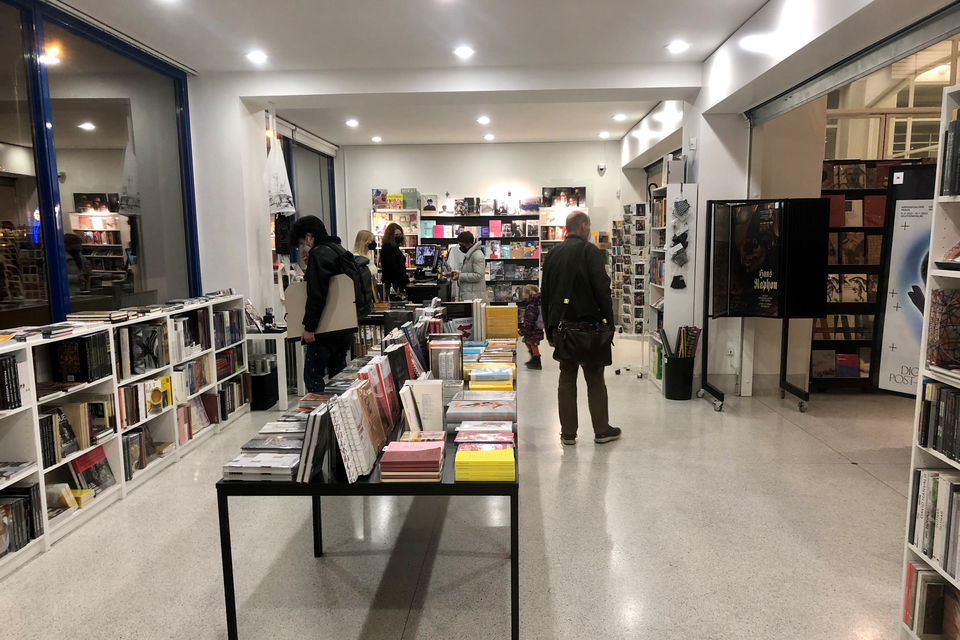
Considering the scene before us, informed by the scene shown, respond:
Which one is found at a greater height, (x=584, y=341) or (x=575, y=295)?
(x=575, y=295)

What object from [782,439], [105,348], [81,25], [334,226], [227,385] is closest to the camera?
[105,348]

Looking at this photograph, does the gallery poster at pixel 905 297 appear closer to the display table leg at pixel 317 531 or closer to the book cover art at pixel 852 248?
the book cover art at pixel 852 248

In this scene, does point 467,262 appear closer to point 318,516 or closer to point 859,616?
point 318,516

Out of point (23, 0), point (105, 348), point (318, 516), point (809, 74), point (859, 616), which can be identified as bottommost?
point (859, 616)

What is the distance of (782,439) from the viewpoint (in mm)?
4543

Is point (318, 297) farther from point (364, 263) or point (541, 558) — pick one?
point (541, 558)

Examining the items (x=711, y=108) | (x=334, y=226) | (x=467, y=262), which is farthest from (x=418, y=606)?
(x=334, y=226)

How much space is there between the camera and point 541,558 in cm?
286

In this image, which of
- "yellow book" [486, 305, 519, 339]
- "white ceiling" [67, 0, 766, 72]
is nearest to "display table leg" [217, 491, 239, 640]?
"yellow book" [486, 305, 519, 339]

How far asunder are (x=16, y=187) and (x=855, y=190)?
692 centimetres

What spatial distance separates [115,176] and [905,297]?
574 cm

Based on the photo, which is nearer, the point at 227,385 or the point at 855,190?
the point at 227,385

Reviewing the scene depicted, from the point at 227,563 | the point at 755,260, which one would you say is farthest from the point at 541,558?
the point at 755,260

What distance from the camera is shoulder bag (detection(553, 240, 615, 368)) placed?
13.5 feet
